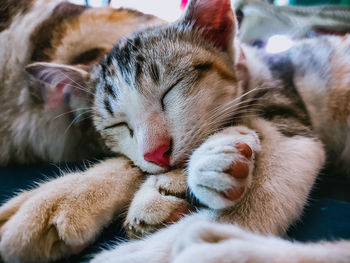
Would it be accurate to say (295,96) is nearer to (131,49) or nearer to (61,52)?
(131,49)

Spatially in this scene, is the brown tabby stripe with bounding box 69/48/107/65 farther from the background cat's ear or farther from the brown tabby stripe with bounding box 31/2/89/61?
the background cat's ear

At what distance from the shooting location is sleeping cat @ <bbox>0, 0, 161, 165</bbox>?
1020 mm

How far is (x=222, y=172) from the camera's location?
1.77 ft

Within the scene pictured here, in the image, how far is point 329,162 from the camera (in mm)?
894

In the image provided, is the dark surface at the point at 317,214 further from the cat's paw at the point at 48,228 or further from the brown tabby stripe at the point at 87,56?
the brown tabby stripe at the point at 87,56

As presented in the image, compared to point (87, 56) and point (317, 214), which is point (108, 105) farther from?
point (317, 214)

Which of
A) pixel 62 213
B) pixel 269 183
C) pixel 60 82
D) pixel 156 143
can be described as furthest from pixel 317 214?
pixel 60 82

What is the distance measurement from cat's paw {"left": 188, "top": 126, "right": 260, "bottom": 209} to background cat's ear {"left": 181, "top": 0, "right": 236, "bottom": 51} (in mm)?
351

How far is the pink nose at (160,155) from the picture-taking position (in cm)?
67

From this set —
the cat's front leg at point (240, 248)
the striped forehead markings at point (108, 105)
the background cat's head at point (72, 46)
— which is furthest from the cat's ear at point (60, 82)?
the cat's front leg at point (240, 248)

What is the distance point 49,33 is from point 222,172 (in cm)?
84

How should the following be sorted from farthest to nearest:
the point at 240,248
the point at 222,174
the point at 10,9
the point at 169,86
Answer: the point at 10,9, the point at 169,86, the point at 222,174, the point at 240,248

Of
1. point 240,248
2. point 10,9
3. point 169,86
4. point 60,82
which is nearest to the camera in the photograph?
point 240,248

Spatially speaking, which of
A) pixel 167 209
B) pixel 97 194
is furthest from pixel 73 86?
pixel 167 209
